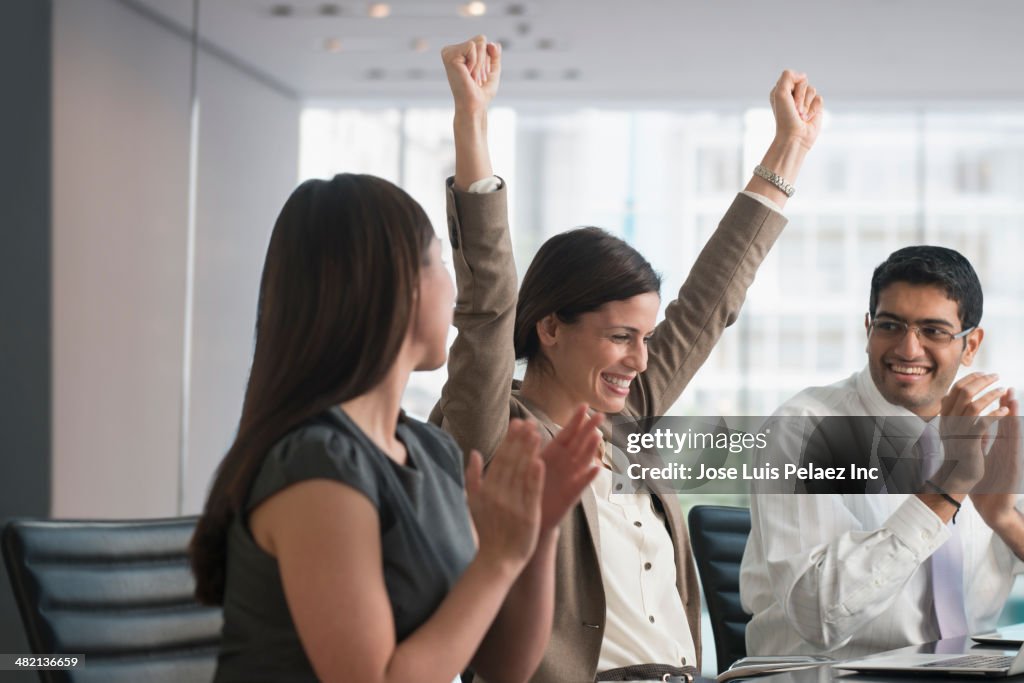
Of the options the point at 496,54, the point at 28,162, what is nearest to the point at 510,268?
the point at 496,54

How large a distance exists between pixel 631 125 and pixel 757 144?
2.23 feet

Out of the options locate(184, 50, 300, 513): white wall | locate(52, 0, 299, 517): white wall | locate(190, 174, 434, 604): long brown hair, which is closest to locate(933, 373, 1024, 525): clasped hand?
locate(190, 174, 434, 604): long brown hair

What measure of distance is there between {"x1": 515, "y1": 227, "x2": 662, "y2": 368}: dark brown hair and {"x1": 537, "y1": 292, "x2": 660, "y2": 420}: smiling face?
23 millimetres

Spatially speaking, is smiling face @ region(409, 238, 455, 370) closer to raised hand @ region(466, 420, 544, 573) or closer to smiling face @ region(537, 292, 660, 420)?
raised hand @ region(466, 420, 544, 573)

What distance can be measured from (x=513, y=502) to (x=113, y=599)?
924mm

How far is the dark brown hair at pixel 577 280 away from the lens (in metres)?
2.14

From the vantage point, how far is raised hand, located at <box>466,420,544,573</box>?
1.22 meters

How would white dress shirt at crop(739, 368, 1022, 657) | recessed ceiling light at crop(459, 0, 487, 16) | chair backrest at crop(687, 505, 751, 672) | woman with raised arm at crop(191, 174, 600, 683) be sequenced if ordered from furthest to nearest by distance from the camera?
1. recessed ceiling light at crop(459, 0, 487, 16)
2. chair backrest at crop(687, 505, 751, 672)
3. white dress shirt at crop(739, 368, 1022, 657)
4. woman with raised arm at crop(191, 174, 600, 683)

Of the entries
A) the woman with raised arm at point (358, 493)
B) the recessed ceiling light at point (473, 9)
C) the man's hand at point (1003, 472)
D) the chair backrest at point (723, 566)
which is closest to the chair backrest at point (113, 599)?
the woman with raised arm at point (358, 493)

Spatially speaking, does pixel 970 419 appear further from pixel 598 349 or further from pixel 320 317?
pixel 320 317

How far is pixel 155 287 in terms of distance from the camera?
5016mm

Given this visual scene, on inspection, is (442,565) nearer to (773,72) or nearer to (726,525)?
(726,525)

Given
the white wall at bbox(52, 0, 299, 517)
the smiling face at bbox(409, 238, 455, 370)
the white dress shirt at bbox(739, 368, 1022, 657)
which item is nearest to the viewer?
the smiling face at bbox(409, 238, 455, 370)

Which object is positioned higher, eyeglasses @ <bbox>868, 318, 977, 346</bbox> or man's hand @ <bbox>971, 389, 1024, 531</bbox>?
eyeglasses @ <bbox>868, 318, 977, 346</bbox>
